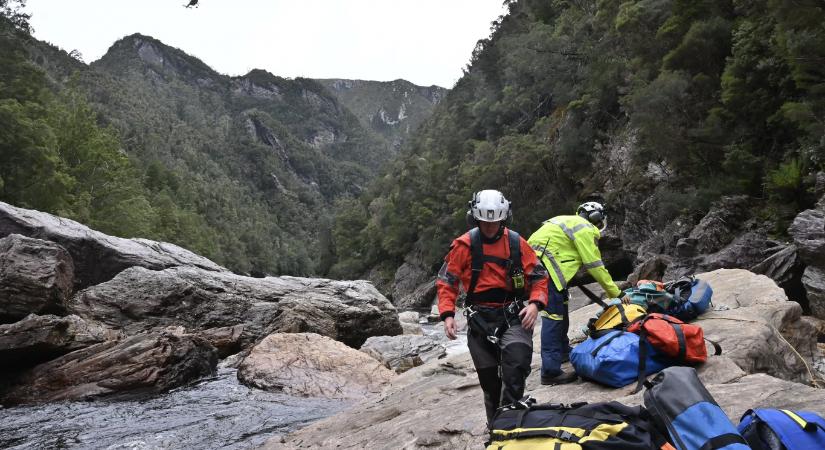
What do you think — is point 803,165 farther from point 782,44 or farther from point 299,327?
point 299,327

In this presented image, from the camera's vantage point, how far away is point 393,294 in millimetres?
59750

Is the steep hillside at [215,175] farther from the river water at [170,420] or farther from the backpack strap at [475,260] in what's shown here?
the backpack strap at [475,260]

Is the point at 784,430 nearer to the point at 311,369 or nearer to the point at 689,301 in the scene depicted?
the point at 689,301

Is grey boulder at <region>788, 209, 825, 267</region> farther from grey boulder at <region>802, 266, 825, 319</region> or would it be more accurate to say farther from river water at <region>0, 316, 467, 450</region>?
river water at <region>0, 316, 467, 450</region>

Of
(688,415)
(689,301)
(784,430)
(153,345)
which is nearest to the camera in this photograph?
(784,430)

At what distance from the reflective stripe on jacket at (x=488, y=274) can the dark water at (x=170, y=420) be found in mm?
4507

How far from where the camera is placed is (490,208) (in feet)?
14.9

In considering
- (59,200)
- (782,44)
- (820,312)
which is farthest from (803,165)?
(59,200)

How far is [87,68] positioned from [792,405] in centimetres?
13425

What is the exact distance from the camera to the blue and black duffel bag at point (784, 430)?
2.64 meters

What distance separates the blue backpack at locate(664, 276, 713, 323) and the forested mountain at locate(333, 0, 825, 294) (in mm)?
11666

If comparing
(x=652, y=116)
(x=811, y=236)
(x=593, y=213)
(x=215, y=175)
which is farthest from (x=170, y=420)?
(x=215, y=175)

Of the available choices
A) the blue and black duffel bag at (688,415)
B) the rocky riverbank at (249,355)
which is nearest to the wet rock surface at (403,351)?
the rocky riverbank at (249,355)

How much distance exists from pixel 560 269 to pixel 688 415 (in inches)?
112
